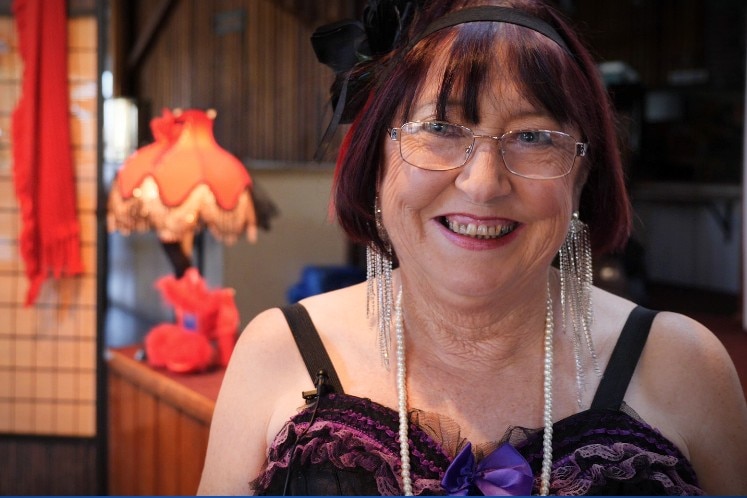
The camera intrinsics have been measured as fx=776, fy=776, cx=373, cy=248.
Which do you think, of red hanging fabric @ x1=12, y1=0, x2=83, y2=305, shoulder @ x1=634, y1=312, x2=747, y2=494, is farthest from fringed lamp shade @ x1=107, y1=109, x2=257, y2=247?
shoulder @ x1=634, y1=312, x2=747, y2=494

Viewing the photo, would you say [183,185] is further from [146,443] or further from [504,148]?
[504,148]

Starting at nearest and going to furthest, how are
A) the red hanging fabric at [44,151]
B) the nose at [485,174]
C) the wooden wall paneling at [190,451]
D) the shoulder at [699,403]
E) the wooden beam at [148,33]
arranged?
1. the nose at [485,174]
2. the shoulder at [699,403]
3. the wooden wall paneling at [190,451]
4. the red hanging fabric at [44,151]
5. the wooden beam at [148,33]

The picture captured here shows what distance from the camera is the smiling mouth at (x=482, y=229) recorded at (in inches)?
39.0

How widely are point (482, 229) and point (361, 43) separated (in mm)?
344

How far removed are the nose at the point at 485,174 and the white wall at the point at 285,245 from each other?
Answer: 1.26 meters

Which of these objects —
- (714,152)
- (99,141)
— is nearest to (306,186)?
(99,141)

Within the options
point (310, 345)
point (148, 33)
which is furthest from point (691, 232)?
point (148, 33)

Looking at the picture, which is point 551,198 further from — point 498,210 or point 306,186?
point 306,186

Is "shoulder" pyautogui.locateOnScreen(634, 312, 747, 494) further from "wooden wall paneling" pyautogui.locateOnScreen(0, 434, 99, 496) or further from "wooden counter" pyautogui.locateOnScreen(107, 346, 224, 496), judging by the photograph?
"wooden wall paneling" pyautogui.locateOnScreen(0, 434, 99, 496)

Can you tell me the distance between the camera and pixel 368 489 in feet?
3.40

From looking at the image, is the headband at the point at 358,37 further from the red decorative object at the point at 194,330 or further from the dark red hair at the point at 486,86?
the red decorative object at the point at 194,330

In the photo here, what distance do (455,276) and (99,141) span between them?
5.55 ft

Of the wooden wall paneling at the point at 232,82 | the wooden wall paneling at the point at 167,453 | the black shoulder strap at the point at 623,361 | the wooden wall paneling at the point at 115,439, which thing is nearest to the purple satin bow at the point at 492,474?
the black shoulder strap at the point at 623,361

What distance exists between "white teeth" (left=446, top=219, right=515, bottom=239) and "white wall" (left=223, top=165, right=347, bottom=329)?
122 centimetres
